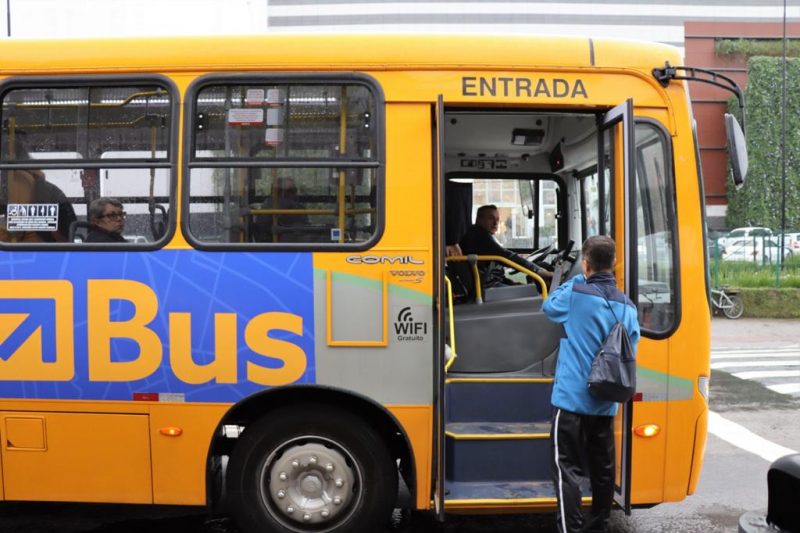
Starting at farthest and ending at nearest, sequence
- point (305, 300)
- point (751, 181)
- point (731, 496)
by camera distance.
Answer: point (751, 181)
point (731, 496)
point (305, 300)

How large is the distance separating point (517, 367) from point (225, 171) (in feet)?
7.76

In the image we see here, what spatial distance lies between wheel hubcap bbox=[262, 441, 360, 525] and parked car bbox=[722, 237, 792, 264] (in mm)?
17903

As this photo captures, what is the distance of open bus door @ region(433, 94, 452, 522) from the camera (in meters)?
4.21

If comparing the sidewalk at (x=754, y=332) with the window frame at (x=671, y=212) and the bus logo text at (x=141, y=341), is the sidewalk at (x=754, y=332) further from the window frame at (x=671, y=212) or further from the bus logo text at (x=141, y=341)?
the bus logo text at (x=141, y=341)

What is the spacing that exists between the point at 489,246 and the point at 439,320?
2.50m

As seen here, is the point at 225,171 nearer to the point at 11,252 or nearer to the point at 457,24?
the point at 11,252

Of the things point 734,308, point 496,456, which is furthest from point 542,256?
point 734,308

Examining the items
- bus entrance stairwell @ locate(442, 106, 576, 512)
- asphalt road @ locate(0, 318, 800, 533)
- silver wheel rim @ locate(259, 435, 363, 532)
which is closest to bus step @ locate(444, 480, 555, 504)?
bus entrance stairwell @ locate(442, 106, 576, 512)

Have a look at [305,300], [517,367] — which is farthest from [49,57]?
[517,367]

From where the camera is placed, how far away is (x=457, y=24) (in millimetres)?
54344

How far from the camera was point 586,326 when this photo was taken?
4078 millimetres

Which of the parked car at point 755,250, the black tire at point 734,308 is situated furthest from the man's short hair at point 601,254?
the parked car at point 755,250

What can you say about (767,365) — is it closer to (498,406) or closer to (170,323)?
(498,406)

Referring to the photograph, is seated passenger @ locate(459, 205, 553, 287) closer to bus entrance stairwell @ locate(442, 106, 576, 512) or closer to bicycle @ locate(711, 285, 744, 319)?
bus entrance stairwell @ locate(442, 106, 576, 512)
